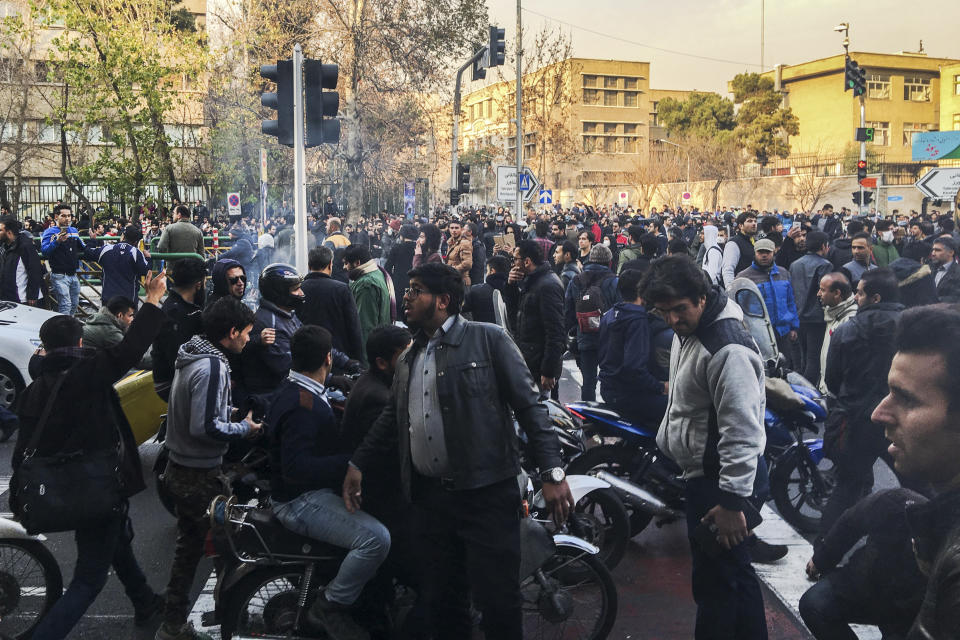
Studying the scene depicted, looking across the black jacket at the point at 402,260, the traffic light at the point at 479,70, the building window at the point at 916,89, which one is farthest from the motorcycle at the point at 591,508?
the building window at the point at 916,89

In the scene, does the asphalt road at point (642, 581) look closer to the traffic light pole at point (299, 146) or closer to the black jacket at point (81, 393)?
the black jacket at point (81, 393)

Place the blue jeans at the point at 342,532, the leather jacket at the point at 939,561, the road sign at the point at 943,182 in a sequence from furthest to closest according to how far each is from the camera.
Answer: the road sign at the point at 943,182 → the blue jeans at the point at 342,532 → the leather jacket at the point at 939,561

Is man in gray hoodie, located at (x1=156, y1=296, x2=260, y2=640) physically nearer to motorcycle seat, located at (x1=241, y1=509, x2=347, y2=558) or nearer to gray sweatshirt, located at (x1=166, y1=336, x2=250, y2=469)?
gray sweatshirt, located at (x1=166, y1=336, x2=250, y2=469)

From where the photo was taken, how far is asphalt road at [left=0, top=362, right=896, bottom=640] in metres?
4.69

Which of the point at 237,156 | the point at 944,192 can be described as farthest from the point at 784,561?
the point at 237,156

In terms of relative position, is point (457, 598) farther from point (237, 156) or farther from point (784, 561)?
point (237, 156)

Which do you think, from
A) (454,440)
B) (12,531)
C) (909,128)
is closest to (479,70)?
(12,531)

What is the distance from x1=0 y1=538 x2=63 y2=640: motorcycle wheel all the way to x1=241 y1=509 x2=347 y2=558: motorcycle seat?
44.6 inches

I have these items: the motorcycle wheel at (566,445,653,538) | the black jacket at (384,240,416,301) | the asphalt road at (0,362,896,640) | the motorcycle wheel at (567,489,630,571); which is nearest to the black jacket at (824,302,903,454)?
the asphalt road at (0,362,896,640)

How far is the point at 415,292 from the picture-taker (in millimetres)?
3846

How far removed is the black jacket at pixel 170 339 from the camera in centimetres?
562

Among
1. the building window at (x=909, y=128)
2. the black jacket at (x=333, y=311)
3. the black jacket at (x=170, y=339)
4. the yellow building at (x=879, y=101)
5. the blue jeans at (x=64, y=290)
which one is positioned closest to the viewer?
the black jacket at (x=170, y=339)

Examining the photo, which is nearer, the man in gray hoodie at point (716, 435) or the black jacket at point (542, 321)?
the man in gray hoodie at point (716, 435)

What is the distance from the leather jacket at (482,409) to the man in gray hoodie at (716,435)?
0.64m
